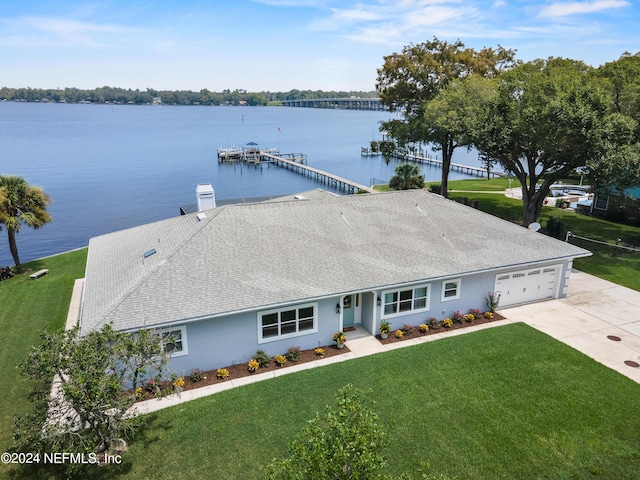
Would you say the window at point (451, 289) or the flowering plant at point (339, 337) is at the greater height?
the window at point (451, 289)

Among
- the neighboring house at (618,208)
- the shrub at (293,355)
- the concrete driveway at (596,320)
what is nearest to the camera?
the shrub at (293,355)

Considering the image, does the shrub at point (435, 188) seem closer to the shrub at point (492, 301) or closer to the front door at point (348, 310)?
the shrub at point (492, 301)

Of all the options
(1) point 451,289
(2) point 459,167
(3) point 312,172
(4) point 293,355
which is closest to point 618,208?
(1) point 451,289

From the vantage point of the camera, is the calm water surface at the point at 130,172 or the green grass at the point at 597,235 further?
the calm water surface at the point at 130,172

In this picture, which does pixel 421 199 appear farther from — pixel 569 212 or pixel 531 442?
pixel 569 212

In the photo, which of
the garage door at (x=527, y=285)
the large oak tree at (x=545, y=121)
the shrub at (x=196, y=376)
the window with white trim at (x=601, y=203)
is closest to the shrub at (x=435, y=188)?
the large oak tree at (x=545, y=121)

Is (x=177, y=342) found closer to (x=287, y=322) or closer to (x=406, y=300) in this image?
(x=287, y=322)
